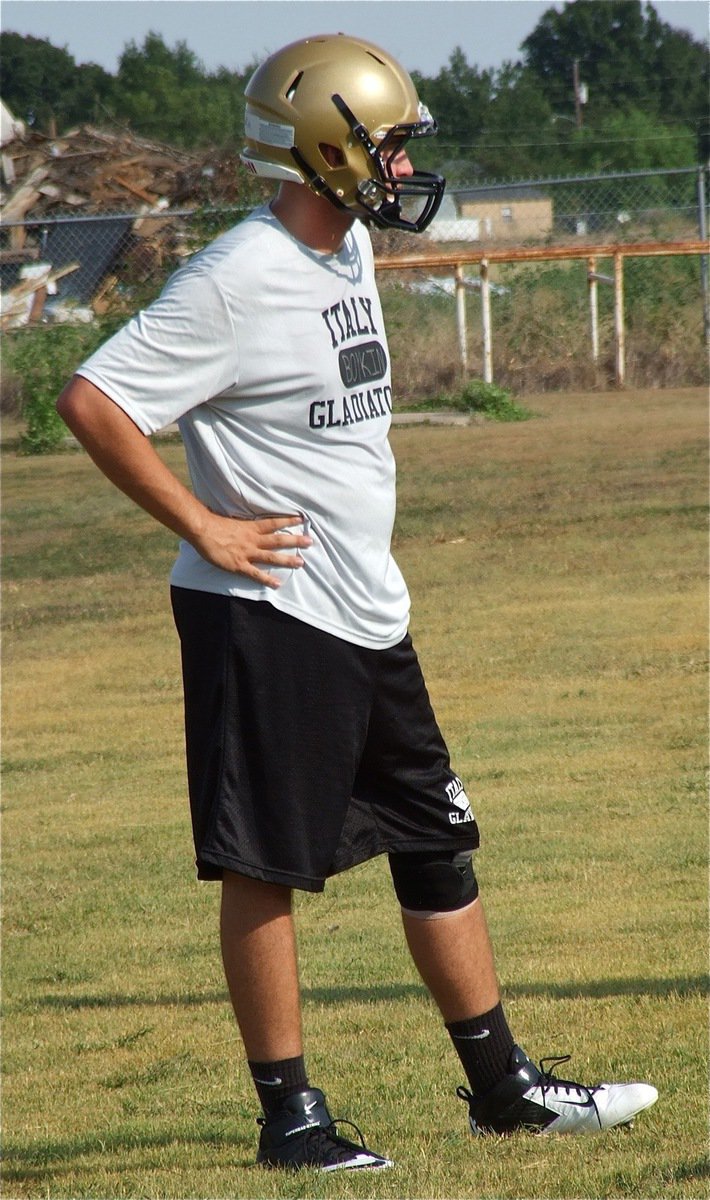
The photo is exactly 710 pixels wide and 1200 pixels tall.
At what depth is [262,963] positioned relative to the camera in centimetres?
323

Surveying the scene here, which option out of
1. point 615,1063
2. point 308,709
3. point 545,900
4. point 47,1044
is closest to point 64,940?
point 47,1044

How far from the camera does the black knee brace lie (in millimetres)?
3457

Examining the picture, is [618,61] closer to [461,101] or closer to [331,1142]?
[461,101]

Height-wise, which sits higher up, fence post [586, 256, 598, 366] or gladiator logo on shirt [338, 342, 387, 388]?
gladiator logo on shirt [338, 342, 387, 388]

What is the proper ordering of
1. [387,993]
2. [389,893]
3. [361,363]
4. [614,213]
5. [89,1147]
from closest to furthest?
[361,363] → [89,1147] → [387,993] → [389,893] → [614,213]

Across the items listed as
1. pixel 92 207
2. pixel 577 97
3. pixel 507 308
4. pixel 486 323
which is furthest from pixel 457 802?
pixel 577 97

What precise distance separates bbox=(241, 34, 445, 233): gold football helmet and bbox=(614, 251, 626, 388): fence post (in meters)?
18.1

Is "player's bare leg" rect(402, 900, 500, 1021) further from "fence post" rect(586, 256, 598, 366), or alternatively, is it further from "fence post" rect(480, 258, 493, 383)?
"fence post" rect(586, 256, 598, 366)

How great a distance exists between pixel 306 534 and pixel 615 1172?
1.35 m

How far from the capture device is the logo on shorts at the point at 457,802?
3.45m

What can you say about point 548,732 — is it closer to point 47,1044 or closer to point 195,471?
point 47,1044

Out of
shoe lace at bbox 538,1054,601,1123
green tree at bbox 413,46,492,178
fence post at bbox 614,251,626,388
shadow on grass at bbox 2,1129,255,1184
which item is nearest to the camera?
shoe lace at bbox 538,1054,601,1123

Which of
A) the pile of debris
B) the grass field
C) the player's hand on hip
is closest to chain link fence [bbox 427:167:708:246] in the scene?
the pile of debris

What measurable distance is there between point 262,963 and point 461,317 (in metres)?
18.3
